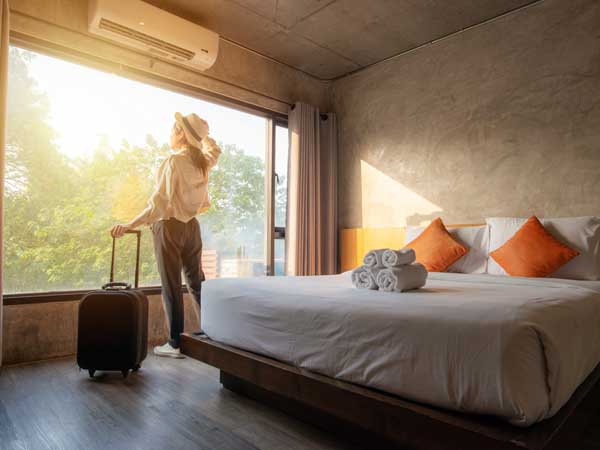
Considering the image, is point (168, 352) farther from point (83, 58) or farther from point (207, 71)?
point (207, 71)

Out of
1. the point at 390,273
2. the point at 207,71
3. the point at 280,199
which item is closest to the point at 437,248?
the point at 390,273

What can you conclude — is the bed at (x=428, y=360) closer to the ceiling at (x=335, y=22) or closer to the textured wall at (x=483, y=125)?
the textured wall at (x=483, y=125)

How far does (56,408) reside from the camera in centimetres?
208

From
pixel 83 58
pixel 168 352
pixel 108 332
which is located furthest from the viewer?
pixel 83 58

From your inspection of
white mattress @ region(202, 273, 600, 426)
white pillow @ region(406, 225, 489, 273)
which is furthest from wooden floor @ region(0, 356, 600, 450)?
white pillow @ region(406, 225, 489, 273)

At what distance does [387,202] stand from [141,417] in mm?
3146

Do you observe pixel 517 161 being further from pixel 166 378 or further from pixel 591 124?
pixel 166 378

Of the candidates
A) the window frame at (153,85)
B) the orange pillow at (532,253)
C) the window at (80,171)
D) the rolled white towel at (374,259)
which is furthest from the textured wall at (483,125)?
the rolled white towel at (374,259)

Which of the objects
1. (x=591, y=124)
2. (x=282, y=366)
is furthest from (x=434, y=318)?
(x=591, y=124)

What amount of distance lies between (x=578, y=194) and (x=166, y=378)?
3191mm

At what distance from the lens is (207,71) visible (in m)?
3.92

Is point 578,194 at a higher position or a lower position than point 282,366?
higher

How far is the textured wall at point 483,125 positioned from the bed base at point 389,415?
1.96 metres

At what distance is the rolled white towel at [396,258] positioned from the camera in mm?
2049
